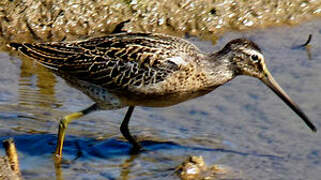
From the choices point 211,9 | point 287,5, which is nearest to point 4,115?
point 211,9

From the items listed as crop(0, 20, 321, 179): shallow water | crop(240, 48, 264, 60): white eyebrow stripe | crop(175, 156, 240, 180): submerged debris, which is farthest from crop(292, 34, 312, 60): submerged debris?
crop(175, 156, 240, 180): submerged debris

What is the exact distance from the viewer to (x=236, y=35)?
9.12 meters

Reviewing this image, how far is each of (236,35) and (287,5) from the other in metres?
0.95

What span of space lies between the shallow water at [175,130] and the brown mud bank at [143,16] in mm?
951

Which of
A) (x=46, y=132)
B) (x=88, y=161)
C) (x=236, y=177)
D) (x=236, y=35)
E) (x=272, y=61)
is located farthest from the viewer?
(x=236, y=35)

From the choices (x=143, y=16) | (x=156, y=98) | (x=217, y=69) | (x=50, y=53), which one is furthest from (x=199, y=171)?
(x=143, y=16)

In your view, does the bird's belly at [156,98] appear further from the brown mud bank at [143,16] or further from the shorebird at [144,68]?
the brown mud bank at [143,16]

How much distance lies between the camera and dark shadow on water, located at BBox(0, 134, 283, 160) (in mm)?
6770

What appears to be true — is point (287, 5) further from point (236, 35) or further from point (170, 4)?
point (170, 4)

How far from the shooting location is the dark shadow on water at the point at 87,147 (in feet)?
22.2

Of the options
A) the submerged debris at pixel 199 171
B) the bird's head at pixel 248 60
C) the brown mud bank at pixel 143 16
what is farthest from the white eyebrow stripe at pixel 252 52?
the brown mud bank at pixel 143 16

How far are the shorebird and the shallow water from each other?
261mm

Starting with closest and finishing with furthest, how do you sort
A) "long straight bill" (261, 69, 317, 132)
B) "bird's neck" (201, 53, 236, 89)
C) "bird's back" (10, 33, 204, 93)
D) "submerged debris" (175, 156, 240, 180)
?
"submerged debris" (175, 156, 240, 180) → "bird's back" (10, 33, 204, 93) → "bird's neck" (201, 53, 236, 89) → "long straight bill" (261, 69, 317, 132)

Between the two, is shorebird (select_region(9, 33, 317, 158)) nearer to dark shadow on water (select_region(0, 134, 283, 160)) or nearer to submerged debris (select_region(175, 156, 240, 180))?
dark shadow on water (select_region(0, 134, 283, 160))
